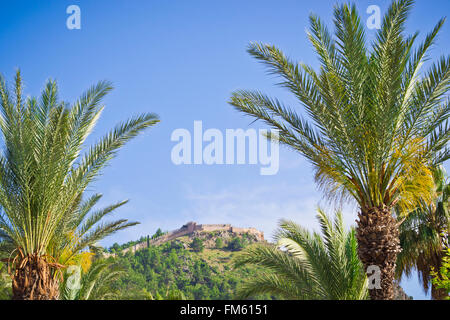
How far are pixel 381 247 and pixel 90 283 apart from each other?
10649 millimetres

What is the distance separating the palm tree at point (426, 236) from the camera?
593 inches

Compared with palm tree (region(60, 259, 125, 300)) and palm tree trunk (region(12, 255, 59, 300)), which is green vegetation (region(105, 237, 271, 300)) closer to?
palm tree (region(60, 259, 125, 300))

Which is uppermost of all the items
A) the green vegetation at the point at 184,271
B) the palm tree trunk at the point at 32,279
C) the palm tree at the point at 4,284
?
the palm tree trunk at the point at 32,279

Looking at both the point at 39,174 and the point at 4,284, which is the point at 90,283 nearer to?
the point at 4,284

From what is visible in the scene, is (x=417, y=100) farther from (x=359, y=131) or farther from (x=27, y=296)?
(x=27, y=296)

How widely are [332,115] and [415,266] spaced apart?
941 cm

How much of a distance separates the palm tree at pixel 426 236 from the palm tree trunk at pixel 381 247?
22.6ft

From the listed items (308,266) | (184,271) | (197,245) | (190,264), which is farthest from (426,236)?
(197,245)

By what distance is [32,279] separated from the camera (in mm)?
9438

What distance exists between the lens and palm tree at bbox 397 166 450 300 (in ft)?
49.4

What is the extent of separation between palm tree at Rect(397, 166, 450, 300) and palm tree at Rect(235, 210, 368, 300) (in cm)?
520

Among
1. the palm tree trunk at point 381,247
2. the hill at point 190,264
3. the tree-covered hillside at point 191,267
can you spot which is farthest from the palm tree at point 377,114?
the tree-covered hillside at point 191,267

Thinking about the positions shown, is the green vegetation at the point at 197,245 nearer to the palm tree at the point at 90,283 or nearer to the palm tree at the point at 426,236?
the palm tree at the point at 90,283
